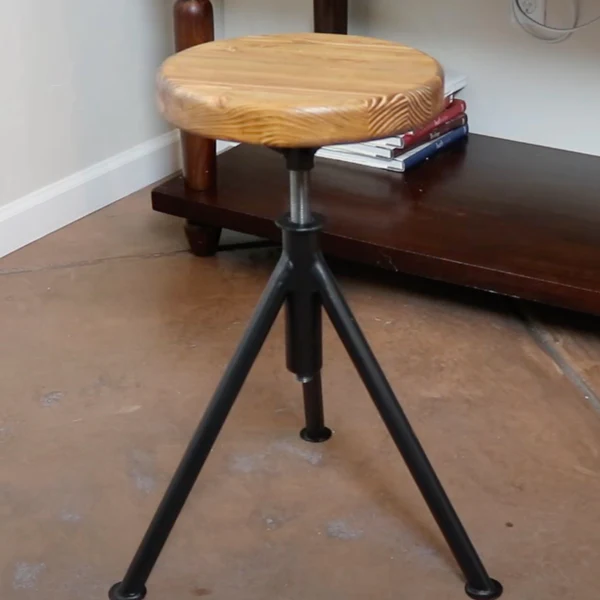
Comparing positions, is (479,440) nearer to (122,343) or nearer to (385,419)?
(385,419)

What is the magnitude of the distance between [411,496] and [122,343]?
50 cm

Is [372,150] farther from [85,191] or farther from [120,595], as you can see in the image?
[120,595]

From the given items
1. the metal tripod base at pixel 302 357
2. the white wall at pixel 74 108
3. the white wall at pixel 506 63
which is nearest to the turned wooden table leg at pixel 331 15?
the white wall at pixel 506 63

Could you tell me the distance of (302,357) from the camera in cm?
93

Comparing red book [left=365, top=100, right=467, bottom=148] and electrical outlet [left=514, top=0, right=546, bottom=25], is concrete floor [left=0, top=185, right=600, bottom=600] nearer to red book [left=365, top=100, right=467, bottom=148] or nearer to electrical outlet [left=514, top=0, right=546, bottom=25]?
red book [left=365, top=100, right=467, bottom=148]

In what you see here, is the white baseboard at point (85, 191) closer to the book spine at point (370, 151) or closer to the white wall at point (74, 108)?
the white wall at point (74, 108)

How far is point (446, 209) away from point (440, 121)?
251mm

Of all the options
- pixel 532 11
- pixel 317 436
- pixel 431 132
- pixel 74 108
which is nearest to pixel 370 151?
pixel 431 132

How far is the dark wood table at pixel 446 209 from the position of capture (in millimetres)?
1311

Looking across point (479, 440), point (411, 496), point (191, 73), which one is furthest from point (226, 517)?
point (191, 73)

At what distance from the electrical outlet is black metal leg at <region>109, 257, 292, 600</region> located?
0.98 m

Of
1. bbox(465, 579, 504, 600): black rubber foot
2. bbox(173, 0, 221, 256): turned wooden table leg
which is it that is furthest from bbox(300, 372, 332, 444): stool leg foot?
bbox(173, 0, 221, 256): turned wooden table leg

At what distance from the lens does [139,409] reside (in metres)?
1.21

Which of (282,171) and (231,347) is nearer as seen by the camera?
(231,347)
